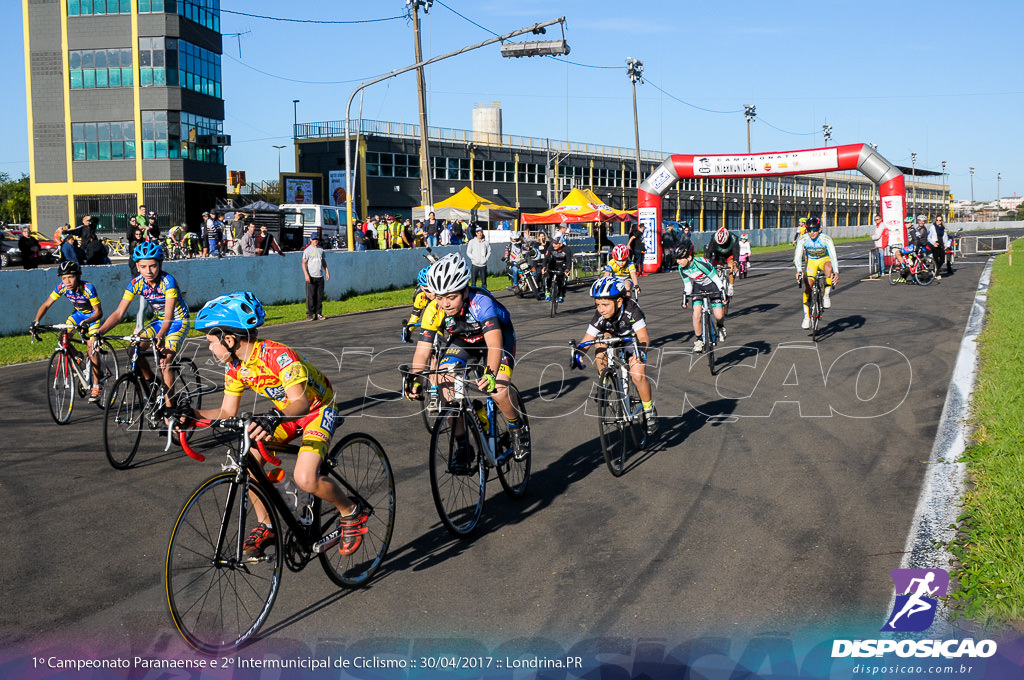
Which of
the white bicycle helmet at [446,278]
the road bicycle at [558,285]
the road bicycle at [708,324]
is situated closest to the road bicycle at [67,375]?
→ the white bicycle helmet at [446,278]

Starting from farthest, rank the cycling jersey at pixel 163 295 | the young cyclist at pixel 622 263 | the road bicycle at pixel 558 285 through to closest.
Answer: the road bicycle at pixel 558 285 < the young cyclist at pixel 622 263 < the cycling jersey at pixel 163 295

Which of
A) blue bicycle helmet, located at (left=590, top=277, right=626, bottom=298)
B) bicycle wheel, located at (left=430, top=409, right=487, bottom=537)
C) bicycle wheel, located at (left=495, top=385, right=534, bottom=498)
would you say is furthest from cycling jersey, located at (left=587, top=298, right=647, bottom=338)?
bicycle wheel, located at (left=430, top=409, right=487, bottom=537)

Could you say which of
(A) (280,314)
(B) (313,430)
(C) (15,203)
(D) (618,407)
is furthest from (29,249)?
(C) (15,203)

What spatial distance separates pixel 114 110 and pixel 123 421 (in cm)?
5117

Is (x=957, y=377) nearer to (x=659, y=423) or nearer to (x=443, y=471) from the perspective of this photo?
(x=659, y=423)

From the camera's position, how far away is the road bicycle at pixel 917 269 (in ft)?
92.6

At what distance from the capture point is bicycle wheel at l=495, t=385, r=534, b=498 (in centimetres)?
715

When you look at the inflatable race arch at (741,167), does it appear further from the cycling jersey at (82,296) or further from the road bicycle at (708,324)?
the cycling jersey at (82,296)

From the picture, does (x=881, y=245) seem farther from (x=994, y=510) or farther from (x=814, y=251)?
(x=994, y=510)

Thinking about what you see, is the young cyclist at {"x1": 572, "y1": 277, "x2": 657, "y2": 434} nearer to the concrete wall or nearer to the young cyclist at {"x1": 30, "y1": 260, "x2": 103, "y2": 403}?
the young cyclist at {"x1": 30, "y1": 260, "x2": 103, "y2": 403}

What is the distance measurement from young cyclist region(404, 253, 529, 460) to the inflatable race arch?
3142 centimetres

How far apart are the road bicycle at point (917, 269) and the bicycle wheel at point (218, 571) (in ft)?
88.7

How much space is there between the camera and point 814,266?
52.5 ft

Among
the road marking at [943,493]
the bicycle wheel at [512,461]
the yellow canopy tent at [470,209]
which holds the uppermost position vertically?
the yellow canopy tent at [470,209]
